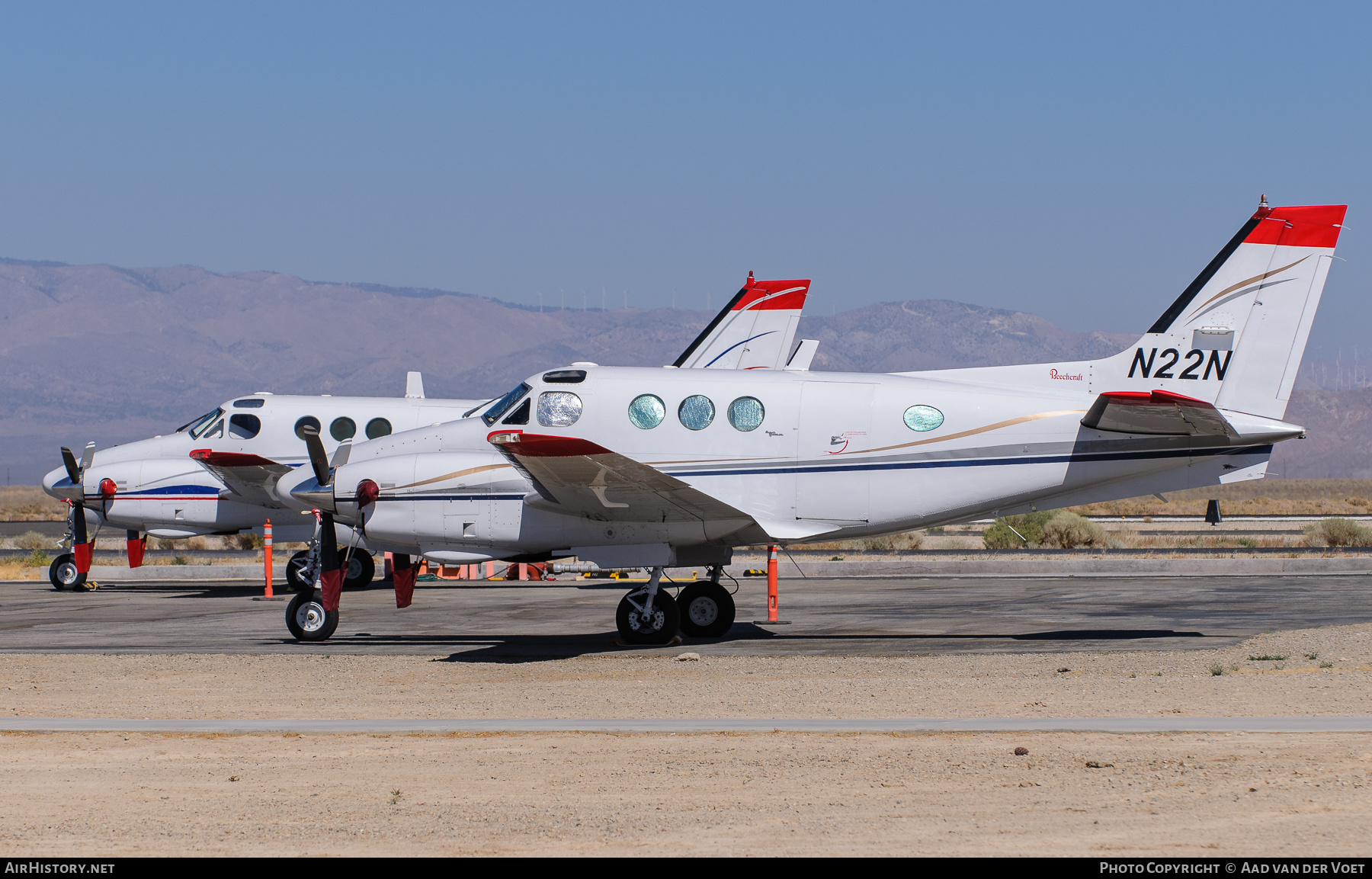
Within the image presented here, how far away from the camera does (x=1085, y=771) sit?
851 cm

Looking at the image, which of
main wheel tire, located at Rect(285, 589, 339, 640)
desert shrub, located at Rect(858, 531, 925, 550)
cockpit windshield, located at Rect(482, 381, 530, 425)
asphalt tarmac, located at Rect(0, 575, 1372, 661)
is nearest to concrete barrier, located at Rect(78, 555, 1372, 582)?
asphalt tarmac, located at Rect(0, 575, 1372, 661)

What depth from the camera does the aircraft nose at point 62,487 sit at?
26.8 meters

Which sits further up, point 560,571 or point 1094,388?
point 1094,388

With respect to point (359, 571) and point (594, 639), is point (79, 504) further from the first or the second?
point (594, 639)

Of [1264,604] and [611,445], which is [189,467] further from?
[1264,604]

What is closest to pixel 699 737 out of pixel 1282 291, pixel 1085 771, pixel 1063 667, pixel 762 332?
pixel 1085 771

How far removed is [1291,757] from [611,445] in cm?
924

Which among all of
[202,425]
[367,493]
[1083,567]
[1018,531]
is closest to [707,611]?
[367,493]

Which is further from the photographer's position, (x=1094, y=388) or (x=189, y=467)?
(x=189, y=467)

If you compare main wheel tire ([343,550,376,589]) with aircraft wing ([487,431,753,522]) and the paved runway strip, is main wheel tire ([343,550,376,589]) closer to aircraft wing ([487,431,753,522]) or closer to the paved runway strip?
aircraft wing ([487,431,753,522])

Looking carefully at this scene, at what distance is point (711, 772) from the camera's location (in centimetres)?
872

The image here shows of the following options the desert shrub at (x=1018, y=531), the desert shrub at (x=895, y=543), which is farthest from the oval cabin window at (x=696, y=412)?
the desert shrub at (x=895, y=543)

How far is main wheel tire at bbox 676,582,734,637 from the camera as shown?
56.4 ft

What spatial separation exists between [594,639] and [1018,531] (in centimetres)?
2655
